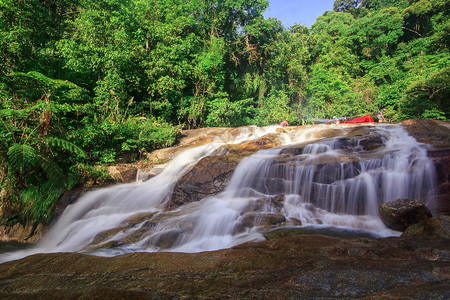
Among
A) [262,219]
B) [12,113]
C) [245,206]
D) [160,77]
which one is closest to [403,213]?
[262,219]

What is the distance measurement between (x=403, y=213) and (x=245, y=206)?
10.5ft

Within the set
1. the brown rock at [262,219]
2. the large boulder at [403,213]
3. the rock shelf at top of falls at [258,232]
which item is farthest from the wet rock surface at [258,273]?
the brown rock at [262,219]

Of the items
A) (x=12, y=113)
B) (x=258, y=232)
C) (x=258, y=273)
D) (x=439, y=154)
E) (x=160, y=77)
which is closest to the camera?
(x=258, y=273)

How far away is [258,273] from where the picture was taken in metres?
2.20

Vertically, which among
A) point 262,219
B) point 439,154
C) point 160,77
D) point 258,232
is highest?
point 160,77

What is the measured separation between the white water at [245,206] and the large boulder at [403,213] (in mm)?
234

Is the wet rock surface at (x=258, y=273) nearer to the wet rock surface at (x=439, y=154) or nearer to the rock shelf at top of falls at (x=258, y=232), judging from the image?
the rock shelf at top of falls at (x=258, y=232)

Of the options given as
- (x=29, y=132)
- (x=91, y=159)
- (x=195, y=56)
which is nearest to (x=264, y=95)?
(x=195, y=56)

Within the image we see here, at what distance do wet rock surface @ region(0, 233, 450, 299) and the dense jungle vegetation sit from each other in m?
4.45

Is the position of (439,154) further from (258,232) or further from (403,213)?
(258,232)

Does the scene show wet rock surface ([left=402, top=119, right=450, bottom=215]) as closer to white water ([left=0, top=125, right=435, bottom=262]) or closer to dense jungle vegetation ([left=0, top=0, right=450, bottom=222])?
white water ([left=0, top=125, right=435, bottom=262])

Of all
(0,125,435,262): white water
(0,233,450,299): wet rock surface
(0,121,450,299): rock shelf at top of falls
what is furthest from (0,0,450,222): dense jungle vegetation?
(0,233,450,299): wet rock surface

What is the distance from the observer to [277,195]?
632cm

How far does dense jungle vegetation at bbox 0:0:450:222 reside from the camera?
23.3ft
